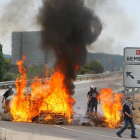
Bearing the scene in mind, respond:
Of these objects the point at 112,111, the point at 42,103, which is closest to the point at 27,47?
the point at 42,103

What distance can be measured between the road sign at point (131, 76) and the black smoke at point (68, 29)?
9.26ft

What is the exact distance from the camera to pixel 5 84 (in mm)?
30328

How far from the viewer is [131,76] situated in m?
14.8

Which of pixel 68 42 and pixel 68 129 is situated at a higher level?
pixel 68 42

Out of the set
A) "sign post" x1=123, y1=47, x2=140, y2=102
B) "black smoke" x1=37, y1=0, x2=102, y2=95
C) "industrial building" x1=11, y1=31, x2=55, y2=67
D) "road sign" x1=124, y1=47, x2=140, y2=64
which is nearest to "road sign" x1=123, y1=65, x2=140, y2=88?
"sign post" x1=123, y1=47, x2=140, y2=102

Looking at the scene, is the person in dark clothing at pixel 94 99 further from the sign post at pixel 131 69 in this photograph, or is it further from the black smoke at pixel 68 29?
the sign post at pixel 131 69

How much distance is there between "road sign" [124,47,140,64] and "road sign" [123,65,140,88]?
0.24 m

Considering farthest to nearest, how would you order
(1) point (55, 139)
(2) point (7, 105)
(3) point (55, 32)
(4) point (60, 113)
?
(3) point (55, 32), (2) point (7, 105), (4) point (60, 113), (1) point (55, 139)

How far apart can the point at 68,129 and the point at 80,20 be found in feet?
19.6

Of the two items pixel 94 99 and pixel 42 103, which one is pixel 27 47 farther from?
pixel 42 103

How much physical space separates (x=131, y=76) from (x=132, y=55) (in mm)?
844

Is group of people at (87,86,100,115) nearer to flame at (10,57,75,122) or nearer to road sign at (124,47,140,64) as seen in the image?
flame at (10,57,75,122)

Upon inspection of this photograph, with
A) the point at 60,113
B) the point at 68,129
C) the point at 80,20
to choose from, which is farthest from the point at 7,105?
the point at 80,20

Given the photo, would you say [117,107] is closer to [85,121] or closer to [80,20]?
[85,121]
